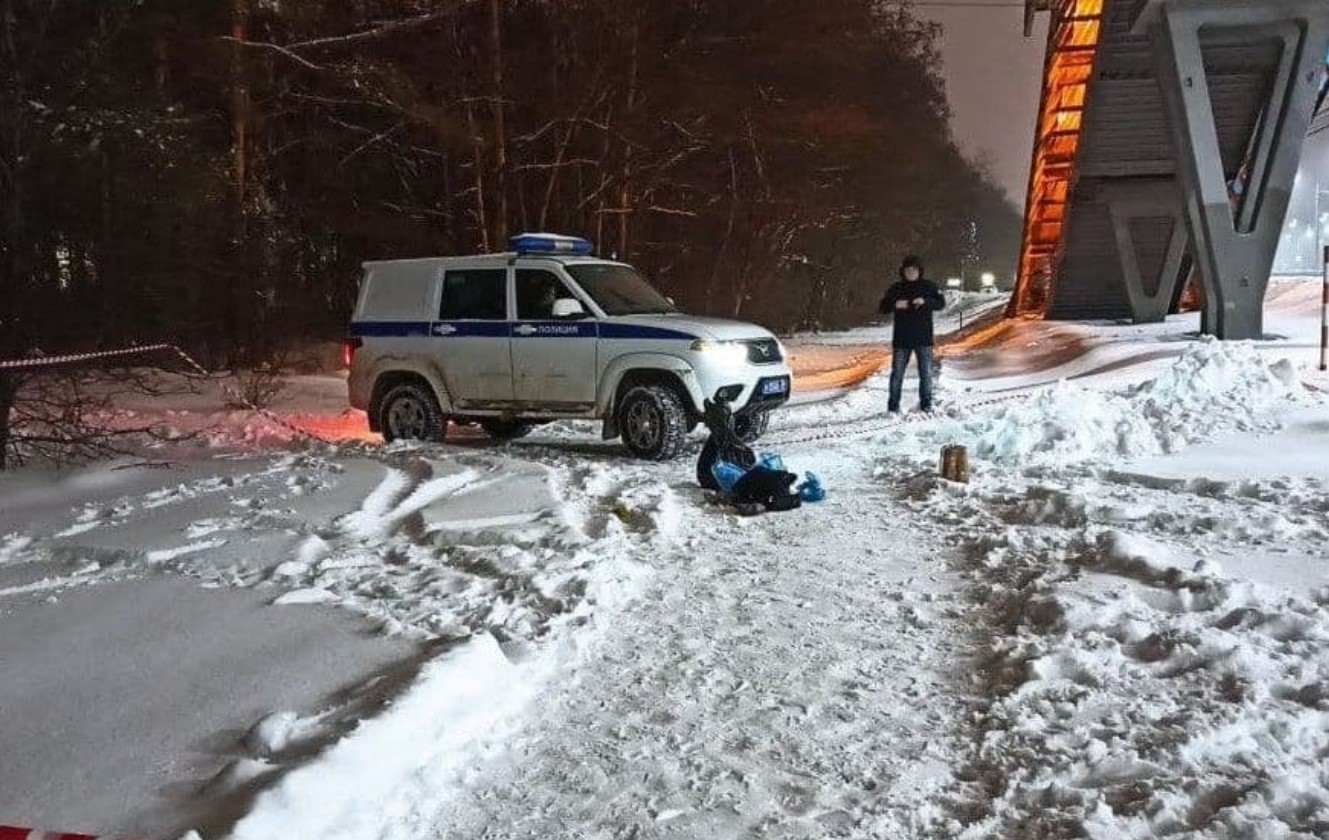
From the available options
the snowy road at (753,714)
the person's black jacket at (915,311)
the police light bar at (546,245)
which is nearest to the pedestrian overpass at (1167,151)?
the person's black jacket at (915,311)

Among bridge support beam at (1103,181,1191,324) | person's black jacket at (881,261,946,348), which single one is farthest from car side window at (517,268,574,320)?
bridge support beam at (1103,181,1191,324)

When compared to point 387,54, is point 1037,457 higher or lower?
lower

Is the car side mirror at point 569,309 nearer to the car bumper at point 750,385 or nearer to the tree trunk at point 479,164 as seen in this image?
the car bumper at point 750,385

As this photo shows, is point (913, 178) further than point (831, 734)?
Yes

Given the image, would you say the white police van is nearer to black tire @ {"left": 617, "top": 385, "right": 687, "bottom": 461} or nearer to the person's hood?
black tire @ {"left": 617, "top": 385, "right": 687, "bottom": 461}

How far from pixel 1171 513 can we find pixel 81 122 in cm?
1112

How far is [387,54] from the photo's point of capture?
24562mm

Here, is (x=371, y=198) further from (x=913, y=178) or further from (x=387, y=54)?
(x=913, y=178)

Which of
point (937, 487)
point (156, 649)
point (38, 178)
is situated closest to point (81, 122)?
point (38, 178)

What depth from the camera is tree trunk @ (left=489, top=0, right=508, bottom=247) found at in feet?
74.1

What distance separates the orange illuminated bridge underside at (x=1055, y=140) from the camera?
2197cm

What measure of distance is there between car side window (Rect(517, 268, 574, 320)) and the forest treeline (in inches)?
173

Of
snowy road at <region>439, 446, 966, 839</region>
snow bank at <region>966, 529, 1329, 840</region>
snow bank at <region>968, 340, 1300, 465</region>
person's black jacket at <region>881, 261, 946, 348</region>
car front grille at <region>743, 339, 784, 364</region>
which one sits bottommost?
snowy road at <region>439, 446, 966, 839</region>

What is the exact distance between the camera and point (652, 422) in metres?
9.91
